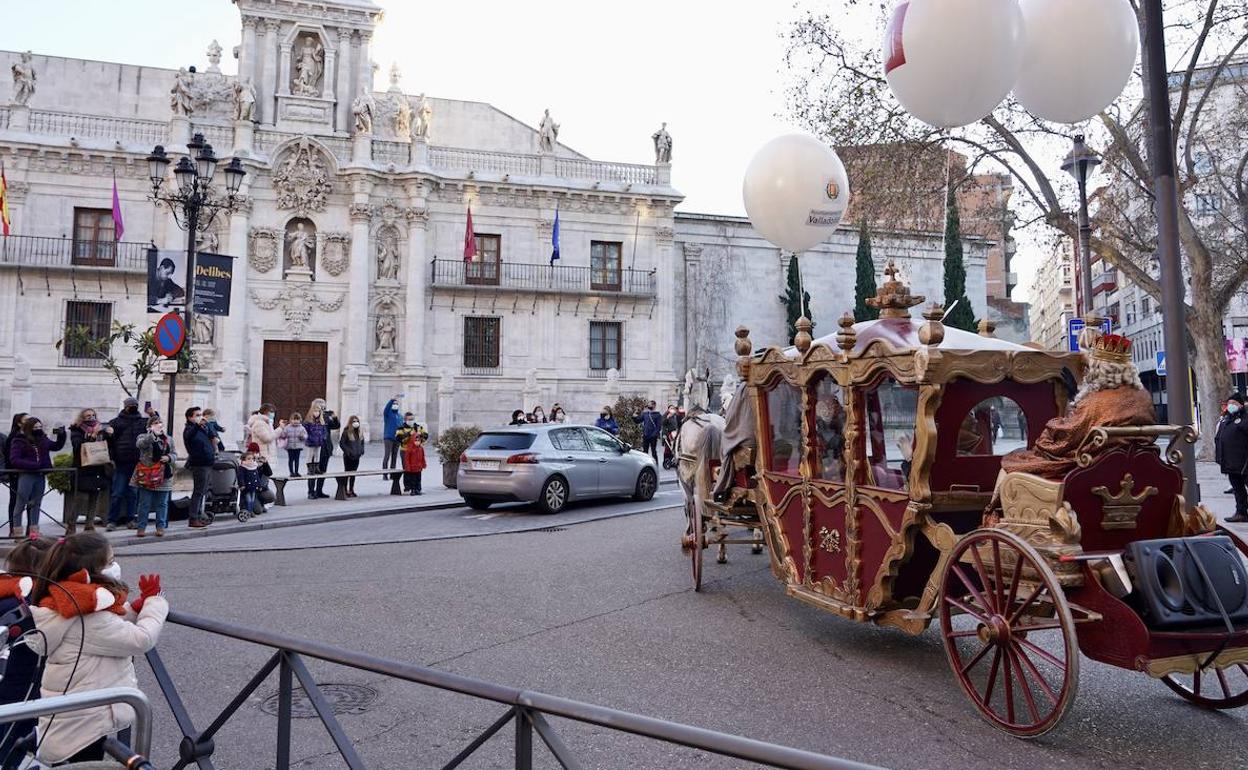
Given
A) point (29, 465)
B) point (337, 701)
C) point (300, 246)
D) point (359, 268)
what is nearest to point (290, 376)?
point (359, 268)

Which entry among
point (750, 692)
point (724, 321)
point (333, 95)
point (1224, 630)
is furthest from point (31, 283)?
point (1224, 630)

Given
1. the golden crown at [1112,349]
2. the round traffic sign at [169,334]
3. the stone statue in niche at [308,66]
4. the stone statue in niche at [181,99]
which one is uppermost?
the stone statue in niche at [308,66]

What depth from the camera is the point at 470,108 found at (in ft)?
129

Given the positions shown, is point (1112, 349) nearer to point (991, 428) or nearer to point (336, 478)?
point (991, 428)

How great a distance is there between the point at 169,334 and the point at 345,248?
20.5m

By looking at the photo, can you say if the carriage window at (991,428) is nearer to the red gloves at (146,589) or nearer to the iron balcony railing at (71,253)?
the red gloves at (146,589)

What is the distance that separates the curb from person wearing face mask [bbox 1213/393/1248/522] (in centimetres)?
1234

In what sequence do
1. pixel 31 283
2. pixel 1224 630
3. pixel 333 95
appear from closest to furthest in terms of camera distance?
1. pixel 1224 630
2. pixel 31 283
3. pixel 333 95

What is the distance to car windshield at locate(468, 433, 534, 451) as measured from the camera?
14164 mm

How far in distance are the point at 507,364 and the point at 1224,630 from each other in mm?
30943

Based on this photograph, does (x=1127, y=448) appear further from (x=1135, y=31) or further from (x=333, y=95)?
(x=333, y=95)

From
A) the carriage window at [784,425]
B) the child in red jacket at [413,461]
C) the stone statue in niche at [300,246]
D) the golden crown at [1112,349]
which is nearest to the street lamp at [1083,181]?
the carriage window at [784,425]

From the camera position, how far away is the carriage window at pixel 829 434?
6199 millimetres

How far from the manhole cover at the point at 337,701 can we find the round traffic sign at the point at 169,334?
974 cm
